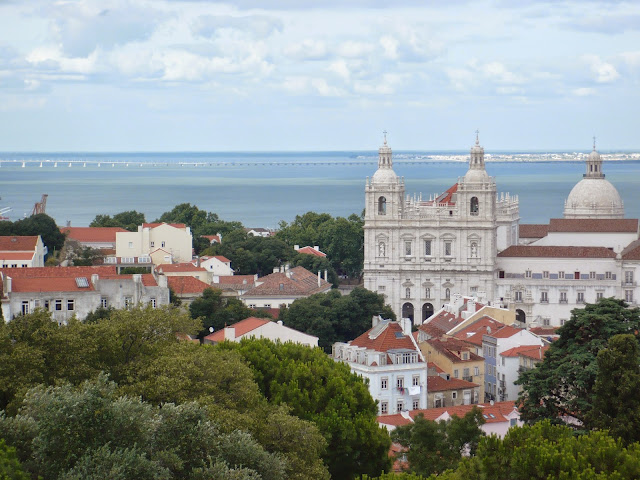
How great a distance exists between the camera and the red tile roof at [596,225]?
79.1 metres

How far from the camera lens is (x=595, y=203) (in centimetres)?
9069

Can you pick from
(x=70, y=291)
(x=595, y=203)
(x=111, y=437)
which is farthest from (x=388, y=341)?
(x=595, y=203)

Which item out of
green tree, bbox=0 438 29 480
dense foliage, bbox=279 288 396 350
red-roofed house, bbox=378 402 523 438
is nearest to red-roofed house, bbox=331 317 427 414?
red-roofed house, bbox=378 402 523 438

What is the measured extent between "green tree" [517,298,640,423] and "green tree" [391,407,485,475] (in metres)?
2.71

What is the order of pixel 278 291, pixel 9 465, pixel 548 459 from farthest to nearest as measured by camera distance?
pixel 278 291 → pixel 548 459 → pixel 9 465

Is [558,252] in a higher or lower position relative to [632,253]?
higher

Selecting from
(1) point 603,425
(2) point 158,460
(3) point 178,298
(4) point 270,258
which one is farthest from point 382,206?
(2) point 158,460

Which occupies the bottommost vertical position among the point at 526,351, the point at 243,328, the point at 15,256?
the point at 526,351

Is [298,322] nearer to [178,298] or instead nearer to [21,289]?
[178,298]

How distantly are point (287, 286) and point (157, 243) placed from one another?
602 inches

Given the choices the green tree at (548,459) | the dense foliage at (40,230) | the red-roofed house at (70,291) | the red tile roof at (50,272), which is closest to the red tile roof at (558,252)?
the dense foliage at (40,230)

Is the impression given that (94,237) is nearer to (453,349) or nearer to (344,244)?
(344,244)

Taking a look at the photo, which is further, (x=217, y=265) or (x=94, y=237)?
(x=94, y=237)

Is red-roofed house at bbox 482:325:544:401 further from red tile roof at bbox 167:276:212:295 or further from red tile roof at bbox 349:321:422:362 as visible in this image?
red tile roof at bbox 167:276:212:295
